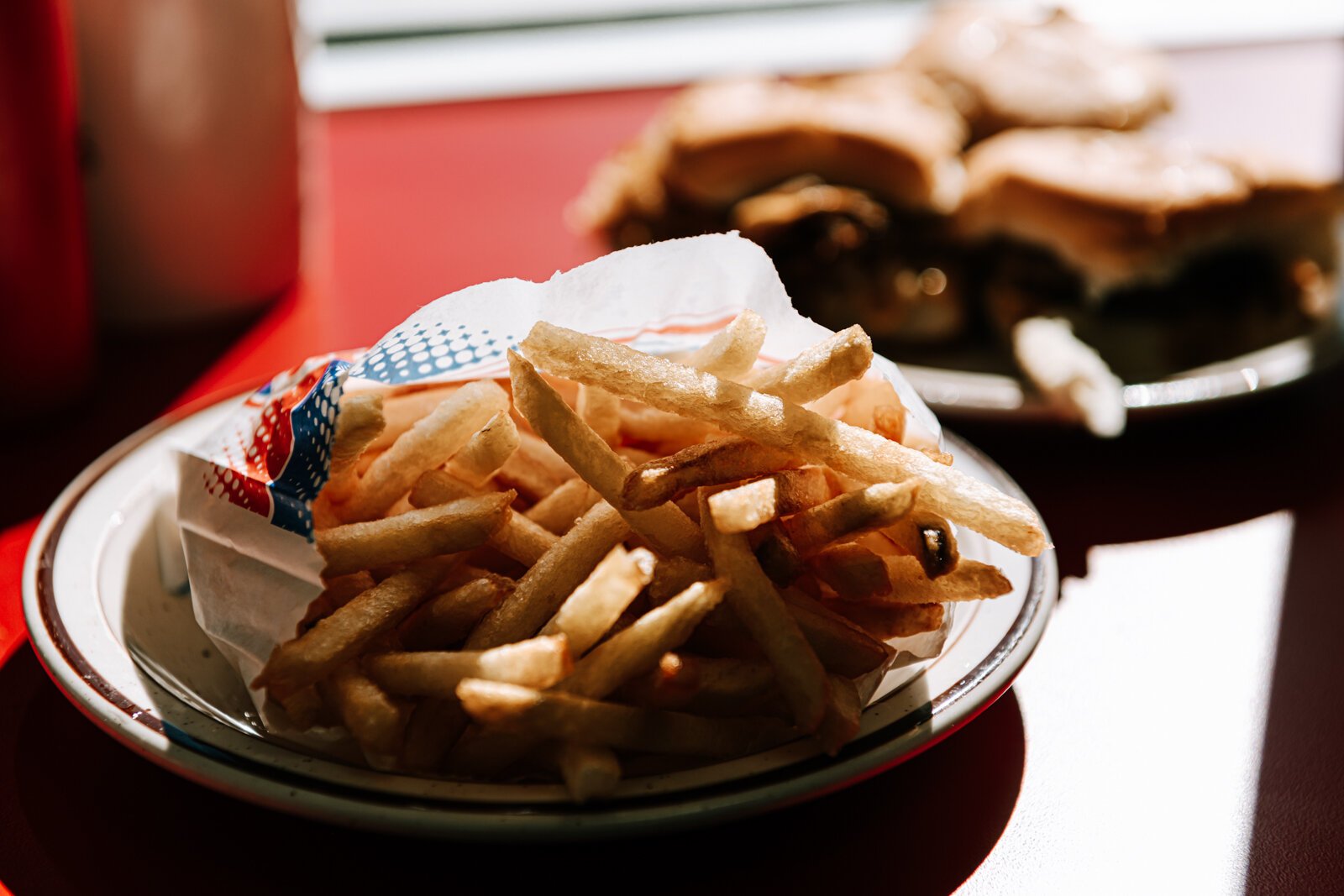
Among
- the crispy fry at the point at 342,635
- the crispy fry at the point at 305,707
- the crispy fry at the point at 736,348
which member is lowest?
the crispy fry at the point at 305,707

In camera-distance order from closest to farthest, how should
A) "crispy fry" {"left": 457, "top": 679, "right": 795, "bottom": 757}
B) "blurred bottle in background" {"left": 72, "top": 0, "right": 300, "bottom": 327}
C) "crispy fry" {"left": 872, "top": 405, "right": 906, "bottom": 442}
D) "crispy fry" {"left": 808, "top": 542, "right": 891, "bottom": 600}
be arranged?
"crispy fry" {"left": 457, "top": 679, "right": 795, "bottom": 757} → "crispy fry" {"left": 808, "top": 542, "right": 891, "bottom": 600} → "crispy fry" {"left": 872, "top": 405, "right": 906, "bottom": 442} → "blurred bottle in background" {"left": 72, "top": 0, "right": 300, "bottom": 327}

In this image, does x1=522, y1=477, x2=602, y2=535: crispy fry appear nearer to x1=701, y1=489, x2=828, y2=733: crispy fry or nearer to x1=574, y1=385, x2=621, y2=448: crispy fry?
x1=574, y1=385, x2=621, y2=448: crispy fry

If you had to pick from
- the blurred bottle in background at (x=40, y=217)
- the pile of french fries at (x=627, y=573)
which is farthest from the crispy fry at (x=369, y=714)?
the blurred bottle in background at (x=40, y=217)

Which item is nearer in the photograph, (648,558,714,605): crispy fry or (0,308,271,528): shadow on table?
(648,558,714,605): crispy fry

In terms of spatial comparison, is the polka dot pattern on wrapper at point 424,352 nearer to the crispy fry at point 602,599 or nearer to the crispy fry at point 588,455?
the crispy fry at point 588,455

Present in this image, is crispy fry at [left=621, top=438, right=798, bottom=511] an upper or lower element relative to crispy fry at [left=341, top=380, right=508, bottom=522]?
upper

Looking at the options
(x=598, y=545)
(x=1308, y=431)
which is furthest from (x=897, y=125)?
(x=598, y=545)

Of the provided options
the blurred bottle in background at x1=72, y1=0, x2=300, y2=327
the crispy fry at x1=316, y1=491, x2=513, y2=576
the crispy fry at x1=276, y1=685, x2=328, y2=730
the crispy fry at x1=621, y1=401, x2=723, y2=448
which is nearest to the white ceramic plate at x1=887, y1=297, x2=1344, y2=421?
the crispy fry at x1=621, y1=401, x2=723, y2=448

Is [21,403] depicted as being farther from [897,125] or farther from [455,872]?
[897,125]
